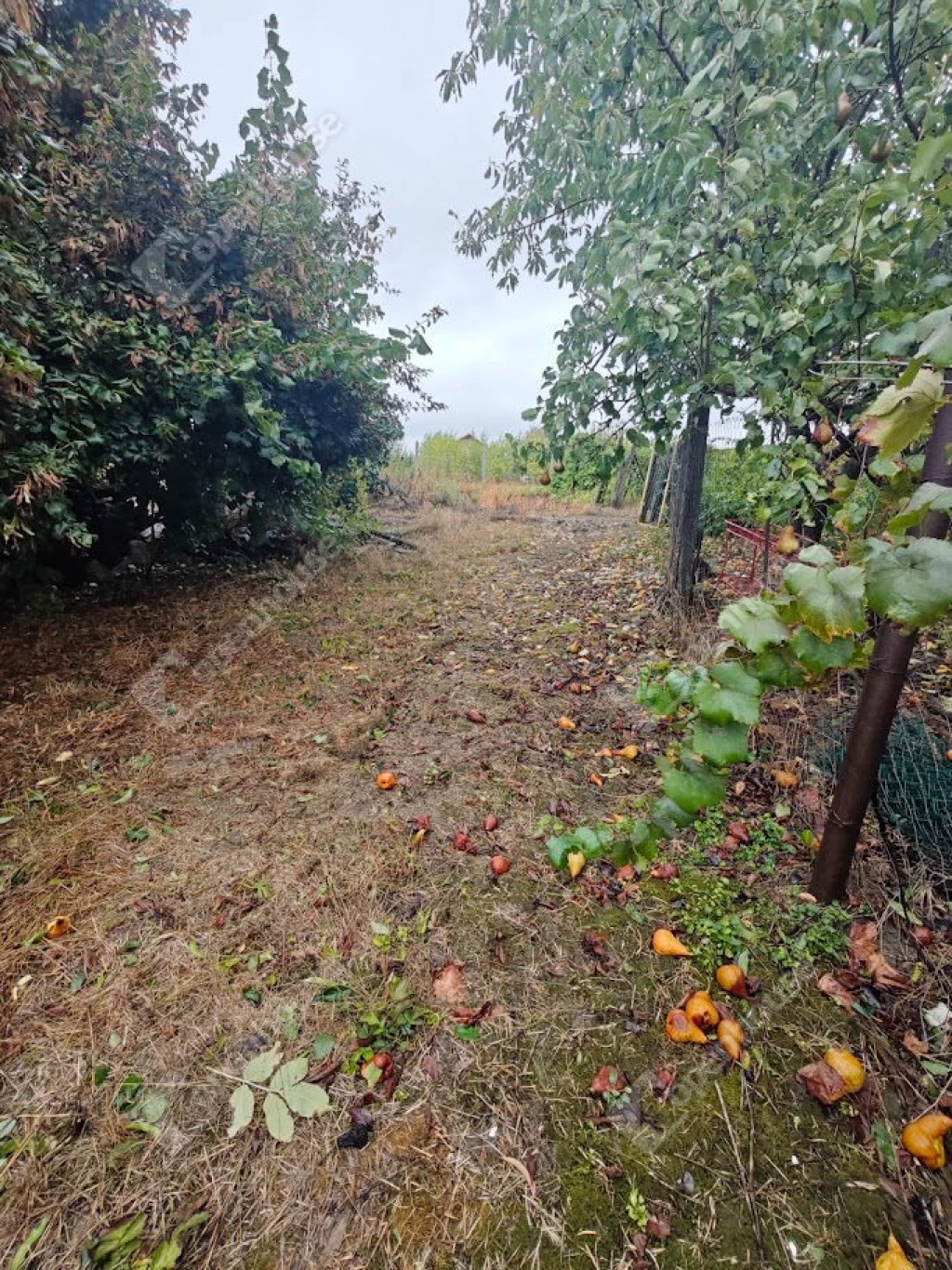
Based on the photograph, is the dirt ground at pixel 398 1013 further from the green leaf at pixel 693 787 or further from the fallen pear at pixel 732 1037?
the green leaf at pixel 693 787

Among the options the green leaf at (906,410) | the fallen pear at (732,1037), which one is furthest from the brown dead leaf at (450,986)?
the green leaf at (906,410)

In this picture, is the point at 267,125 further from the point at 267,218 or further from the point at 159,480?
the point at 159,480

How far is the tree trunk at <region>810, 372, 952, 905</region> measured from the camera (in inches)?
41.4

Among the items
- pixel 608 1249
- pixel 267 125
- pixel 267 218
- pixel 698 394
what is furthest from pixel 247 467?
pixel 608 1249

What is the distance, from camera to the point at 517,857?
1807mm

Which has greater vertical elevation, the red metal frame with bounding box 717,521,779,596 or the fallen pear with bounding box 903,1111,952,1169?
the red metal frame with bounding box 717,521,779,596

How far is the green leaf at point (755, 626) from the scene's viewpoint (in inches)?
32.9

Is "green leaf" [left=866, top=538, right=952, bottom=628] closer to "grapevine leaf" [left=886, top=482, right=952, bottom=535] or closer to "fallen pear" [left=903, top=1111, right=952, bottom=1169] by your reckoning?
"grapevine leaf" [left=886, top=482, right=952, bottom=535]

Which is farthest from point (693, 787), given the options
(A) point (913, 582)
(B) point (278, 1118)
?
(B) point (278, 1118)

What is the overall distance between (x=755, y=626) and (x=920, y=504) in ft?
0.87

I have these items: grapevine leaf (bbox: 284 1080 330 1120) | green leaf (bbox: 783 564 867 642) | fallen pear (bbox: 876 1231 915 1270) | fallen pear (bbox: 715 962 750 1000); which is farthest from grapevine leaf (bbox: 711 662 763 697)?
grapevine leaf (bbox: 284 1080 330 1120)

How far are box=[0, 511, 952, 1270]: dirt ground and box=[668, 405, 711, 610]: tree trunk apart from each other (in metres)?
1.49

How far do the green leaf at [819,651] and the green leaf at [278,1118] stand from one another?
1.42 m

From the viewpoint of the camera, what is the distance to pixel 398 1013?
1.31 m
